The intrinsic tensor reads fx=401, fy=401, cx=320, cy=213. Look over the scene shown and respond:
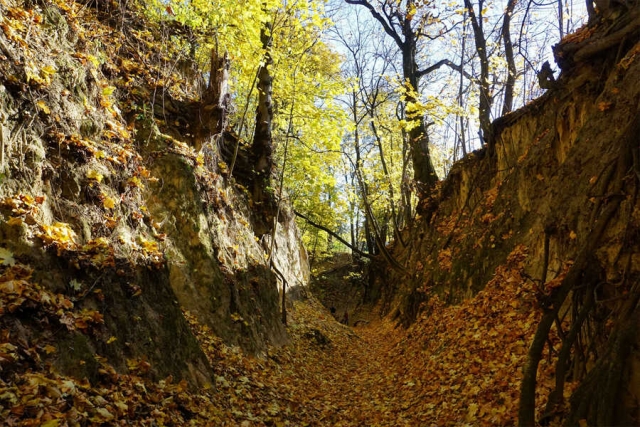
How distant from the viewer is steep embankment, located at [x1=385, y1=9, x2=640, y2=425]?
12.3 feet

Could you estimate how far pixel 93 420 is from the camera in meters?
3.50

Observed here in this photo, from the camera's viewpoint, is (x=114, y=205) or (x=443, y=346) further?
(x=443, y=346)

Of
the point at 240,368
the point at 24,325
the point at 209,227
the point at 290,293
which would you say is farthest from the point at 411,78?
the point at 24,325

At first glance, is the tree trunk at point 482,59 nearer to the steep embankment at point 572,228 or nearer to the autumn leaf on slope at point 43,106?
the steep embankment at point 572,228

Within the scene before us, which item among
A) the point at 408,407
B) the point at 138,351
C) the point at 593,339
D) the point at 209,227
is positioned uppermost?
the point at 209,227

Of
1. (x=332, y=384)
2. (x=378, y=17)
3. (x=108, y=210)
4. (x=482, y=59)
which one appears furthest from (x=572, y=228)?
(x=378, y=17)

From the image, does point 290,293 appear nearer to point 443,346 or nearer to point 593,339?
point 443,346

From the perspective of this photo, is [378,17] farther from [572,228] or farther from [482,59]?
[572,228]

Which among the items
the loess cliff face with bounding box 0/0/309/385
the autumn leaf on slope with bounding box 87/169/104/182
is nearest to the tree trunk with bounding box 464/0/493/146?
the loess cliff face with bounding box 0/0/309/385

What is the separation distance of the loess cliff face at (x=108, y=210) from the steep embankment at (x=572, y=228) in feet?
15.2

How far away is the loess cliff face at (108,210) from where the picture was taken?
14.1 feet

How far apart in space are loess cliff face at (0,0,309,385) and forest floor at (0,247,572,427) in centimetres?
32

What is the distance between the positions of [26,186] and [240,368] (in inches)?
170

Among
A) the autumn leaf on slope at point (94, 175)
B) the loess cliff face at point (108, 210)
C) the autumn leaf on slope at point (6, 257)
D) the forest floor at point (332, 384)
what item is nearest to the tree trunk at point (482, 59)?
the forest floor at point (332, 384)
